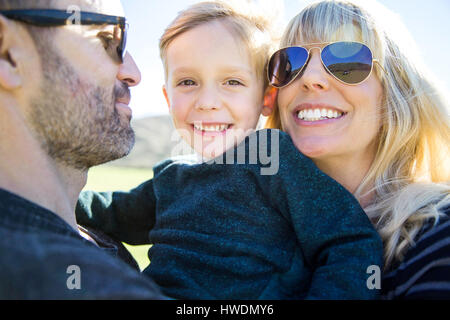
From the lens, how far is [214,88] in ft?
8.25

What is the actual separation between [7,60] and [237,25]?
1385 millimetres

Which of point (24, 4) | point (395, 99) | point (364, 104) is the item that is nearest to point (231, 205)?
point (364, 104)

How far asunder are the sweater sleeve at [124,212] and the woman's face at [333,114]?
115 centimetres

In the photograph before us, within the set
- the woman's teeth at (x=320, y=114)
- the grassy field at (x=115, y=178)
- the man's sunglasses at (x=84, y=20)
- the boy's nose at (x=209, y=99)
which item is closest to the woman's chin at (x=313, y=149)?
the woman's teeth at (x=320, y=114)

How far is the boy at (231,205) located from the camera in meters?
1.88

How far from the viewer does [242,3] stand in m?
2.73

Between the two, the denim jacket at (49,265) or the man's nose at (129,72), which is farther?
the man's nose at (129,72)

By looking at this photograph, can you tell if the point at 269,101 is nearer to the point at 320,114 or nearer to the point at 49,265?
the point at 320,114

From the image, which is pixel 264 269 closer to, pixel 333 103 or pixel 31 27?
pixel 333 103

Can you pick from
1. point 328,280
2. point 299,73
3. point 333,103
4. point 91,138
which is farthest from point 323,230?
point 91,138

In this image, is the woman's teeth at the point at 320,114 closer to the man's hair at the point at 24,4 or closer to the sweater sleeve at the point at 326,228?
the sweater sleeve at the point at 326,228

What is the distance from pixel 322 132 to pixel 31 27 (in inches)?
61.1

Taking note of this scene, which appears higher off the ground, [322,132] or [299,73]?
[299,73]

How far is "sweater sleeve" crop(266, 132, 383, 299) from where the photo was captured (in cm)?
171
